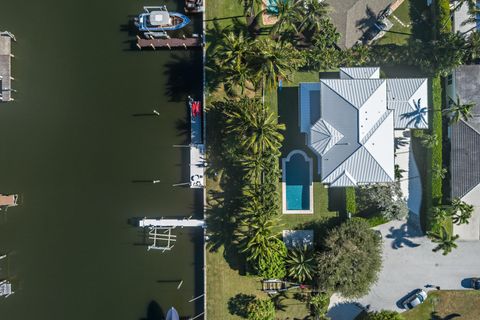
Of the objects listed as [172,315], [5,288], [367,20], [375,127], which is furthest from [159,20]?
[5,288]

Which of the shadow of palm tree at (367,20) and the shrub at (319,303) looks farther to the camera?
the shadow of palm tree at (367,20)

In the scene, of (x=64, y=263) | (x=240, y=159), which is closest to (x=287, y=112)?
(x=240, y=159)

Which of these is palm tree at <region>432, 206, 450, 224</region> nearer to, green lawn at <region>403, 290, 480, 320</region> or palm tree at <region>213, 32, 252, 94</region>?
green lawn at <region>403, 290, 480, 320</region>

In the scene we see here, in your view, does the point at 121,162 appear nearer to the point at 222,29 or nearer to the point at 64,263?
the point at 64,263

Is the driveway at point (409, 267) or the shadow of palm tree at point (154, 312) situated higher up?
the driveway at point (409, 267)

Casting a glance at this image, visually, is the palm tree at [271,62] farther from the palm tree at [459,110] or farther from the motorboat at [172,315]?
the motorboat at [172,315]

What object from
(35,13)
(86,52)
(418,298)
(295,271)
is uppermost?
(35,13)

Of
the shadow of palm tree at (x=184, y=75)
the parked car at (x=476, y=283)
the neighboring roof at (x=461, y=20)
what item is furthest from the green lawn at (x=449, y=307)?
the shadow of palm tree at (x=184, y=75)
